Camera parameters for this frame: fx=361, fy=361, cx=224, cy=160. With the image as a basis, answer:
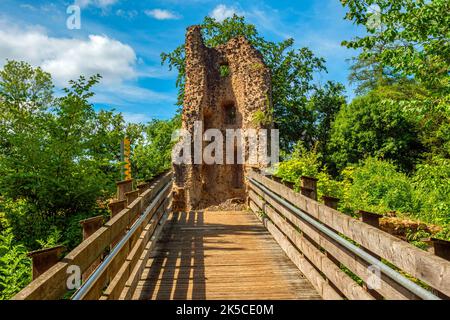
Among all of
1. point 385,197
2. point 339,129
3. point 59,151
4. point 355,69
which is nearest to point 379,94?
point 339,129

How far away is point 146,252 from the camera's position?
202 inches

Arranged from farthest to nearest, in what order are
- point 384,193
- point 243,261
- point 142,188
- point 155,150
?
point 155,150, point 384,193, point 142,188, point 243,261

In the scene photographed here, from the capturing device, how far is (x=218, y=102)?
58.2 ft

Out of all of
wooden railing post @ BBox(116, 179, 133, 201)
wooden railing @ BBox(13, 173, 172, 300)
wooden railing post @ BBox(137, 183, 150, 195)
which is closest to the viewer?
wooden railing @ BBox(13, 173, 172, 300)

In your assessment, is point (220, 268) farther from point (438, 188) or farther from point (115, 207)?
point (438, 188)

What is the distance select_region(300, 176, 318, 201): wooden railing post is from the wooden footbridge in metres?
0.01

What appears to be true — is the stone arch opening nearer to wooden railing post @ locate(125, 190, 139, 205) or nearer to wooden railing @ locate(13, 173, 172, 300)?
wooden railing @ locate(13, 173, 172, 300)

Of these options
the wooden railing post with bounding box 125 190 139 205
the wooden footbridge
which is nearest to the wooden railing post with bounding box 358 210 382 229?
the wooden footbridge

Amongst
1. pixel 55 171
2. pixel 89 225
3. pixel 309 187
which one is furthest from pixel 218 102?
pixel 89 225

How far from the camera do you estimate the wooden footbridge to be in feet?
6.74

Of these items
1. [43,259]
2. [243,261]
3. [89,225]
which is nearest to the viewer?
[43,259]

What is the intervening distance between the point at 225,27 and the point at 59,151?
21063 millimetres

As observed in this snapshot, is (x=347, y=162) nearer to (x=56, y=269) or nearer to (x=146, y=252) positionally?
(x=146, y=252)

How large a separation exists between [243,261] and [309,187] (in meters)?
1.48
